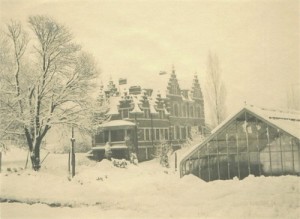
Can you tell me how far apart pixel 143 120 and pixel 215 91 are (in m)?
8.06

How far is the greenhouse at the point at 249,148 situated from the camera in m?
10.9

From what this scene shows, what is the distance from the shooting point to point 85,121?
48.6ft

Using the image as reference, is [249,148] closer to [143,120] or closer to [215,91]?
[215,91]

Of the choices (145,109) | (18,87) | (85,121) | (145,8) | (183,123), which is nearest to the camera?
(145,8)

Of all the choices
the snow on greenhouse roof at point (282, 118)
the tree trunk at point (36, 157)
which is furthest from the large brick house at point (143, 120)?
the snow on greenhouse roof at point (282, 118)

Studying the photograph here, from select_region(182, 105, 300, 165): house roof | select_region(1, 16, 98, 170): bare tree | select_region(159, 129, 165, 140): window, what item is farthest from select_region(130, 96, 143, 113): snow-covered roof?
select_region(182, 105, 300, 165): house roof

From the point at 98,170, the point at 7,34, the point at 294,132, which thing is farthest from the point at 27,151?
the point at 294,132

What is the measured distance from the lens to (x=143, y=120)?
19453 millimetres

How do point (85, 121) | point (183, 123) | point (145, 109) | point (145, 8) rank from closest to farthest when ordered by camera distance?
point (145, 8), point (85, 121), point (183, 123), point (145, 109)

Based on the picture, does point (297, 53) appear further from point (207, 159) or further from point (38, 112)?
point (38, 112)

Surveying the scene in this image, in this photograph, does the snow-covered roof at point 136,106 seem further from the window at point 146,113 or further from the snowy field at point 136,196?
the snowy field at point 136,196

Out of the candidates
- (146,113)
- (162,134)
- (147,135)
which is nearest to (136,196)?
(147,135)

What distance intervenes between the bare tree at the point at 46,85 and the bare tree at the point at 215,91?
337cm

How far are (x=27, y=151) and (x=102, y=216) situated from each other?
5.47 metres
